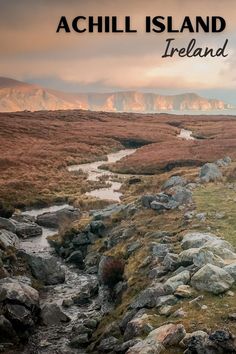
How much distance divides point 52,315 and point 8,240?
469 inches

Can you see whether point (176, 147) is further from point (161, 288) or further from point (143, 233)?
point (161, 288)

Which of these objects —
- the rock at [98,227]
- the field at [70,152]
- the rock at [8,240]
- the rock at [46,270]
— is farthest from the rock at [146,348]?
the field at [70,152]

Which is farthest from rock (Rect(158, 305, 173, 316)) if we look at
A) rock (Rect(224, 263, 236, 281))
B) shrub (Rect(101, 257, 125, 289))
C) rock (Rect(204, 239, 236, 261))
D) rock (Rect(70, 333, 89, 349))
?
shrub (Rect(101, 257, 125, 289))

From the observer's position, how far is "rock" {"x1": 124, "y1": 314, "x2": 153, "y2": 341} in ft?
58.0

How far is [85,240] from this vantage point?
121ft

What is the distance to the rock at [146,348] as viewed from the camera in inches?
604

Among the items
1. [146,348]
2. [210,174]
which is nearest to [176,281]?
[146,348]

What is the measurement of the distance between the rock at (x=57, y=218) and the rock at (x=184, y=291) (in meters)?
25.4

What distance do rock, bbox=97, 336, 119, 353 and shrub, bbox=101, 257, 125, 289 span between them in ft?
24.3

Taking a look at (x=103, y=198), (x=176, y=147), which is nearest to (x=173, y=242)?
(x=103, y=198)

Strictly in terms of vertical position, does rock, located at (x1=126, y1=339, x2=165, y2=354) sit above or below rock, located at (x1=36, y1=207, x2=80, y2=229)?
above

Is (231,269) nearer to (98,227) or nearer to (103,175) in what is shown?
(98,227)

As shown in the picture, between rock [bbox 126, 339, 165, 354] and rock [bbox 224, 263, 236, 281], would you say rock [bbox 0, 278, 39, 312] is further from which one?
rock [bbox 224, 263, 236, 281]

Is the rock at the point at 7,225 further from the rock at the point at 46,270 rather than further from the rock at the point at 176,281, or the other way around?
the rock at the point at 176,281
